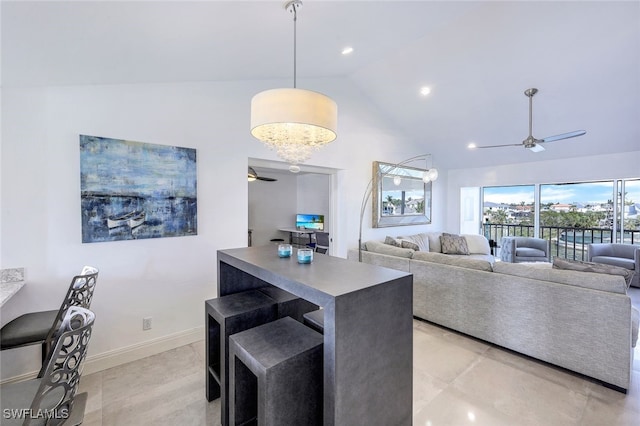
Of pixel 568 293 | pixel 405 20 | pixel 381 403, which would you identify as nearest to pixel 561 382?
pixel 568 293

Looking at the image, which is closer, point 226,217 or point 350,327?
point 350,327

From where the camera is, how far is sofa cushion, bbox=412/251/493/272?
2990 millimetres

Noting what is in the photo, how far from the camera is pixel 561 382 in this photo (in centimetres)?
231

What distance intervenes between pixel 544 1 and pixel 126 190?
14.3 feet

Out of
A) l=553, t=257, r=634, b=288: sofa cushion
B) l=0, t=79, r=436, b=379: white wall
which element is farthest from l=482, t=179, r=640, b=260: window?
l=0, t=79, r=436, b=379: white wall

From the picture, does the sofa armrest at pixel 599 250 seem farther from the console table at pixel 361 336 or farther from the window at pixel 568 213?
the console table at pixel 361 336

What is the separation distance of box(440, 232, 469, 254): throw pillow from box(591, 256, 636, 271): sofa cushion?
2.08 metres

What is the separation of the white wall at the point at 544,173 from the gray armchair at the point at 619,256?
125 cm

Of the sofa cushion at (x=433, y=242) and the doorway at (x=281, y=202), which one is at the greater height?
the doorway at (x=281, y=202)

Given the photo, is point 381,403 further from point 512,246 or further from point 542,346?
point 512,246

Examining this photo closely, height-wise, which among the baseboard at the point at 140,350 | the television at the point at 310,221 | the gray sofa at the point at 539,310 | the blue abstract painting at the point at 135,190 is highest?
the blue abstract painting at the point at 135,190

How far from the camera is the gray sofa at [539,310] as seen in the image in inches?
86.7

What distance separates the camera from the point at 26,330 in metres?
1.88

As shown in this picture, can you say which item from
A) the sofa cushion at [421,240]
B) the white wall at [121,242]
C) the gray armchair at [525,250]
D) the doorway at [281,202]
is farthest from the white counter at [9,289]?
the gray armchair at [525,250]
